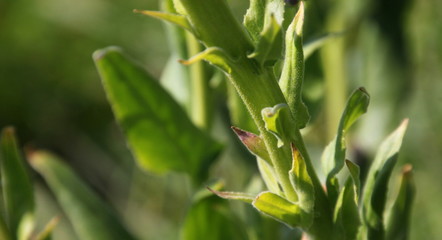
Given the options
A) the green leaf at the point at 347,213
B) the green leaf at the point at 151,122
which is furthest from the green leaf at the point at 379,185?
the green leaf at the point at 151,122

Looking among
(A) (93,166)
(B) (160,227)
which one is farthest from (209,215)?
(A) (93,166)

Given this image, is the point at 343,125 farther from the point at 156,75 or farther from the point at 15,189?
the point at 156,75

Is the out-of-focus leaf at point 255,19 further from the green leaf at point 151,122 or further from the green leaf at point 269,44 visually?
the green leaf at point 151,122

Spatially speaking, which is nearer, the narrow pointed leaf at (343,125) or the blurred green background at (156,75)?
the narrow pointed leaf at (343,125)

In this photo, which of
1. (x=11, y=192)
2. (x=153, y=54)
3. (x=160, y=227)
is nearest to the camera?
(x=11, y=192)

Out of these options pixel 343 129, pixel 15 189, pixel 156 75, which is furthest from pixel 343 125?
pixel 156 75

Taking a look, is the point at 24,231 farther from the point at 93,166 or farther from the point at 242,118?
the point at 93,166
